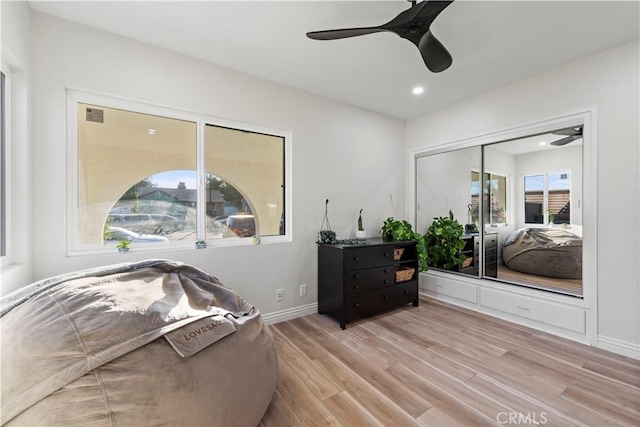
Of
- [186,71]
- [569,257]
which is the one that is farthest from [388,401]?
[186,71]

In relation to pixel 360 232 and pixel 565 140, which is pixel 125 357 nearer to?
pixel 360 232

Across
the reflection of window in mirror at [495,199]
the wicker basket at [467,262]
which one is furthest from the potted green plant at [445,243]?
the reflection of window in mirror at [495,199]

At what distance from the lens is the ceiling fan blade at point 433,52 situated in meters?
1.74

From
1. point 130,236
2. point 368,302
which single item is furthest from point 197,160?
point 368,302

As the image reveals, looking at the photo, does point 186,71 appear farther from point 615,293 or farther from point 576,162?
point 615,293

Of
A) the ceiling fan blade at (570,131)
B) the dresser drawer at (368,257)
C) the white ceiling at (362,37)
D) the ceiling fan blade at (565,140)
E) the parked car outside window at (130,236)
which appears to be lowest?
the dresser drawer at (368,257)

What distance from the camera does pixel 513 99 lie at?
9.75 ft

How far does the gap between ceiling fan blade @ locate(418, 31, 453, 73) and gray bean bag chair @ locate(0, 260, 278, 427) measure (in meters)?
2.13

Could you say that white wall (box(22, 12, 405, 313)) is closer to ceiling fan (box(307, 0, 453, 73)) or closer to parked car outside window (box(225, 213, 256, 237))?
parked car outside window (box(225, 213, 256, 237))

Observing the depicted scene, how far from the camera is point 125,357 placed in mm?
1102

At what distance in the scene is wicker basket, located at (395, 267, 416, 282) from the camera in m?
3.26

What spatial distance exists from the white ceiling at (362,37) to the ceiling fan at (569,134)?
64cm

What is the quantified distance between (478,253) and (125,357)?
3606 millimetres

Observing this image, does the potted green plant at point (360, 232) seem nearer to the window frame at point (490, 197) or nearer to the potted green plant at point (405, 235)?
the potted green plant at point (405, 235)
